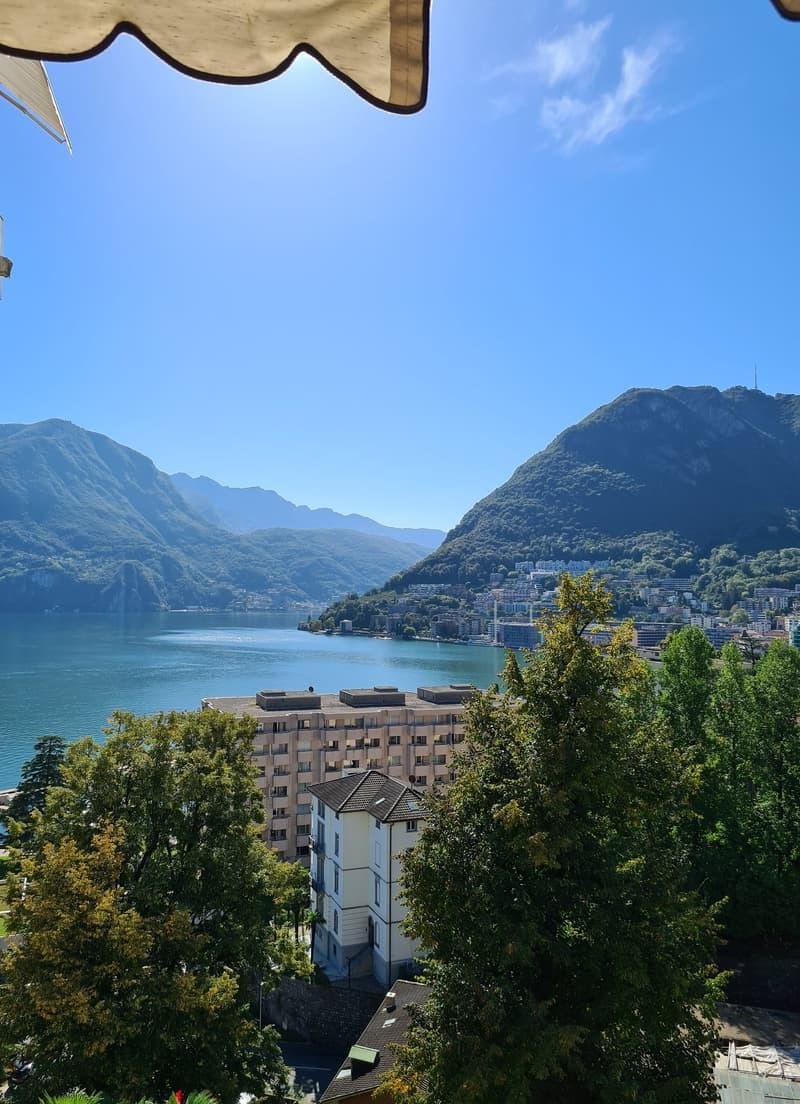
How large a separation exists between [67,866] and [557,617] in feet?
19.7

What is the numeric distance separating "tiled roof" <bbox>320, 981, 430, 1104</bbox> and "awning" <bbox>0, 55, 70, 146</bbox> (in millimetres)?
10596

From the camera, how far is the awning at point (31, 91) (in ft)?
5.57

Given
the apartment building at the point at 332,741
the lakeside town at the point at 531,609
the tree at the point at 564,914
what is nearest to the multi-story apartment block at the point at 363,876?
the apartment building at the point at 332,741

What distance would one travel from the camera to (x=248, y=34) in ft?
3.77

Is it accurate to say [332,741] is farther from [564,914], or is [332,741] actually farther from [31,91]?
[31,91]

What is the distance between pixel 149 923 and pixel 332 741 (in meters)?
18.0

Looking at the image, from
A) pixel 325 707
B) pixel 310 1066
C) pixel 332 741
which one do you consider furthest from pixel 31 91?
pixel 325 707

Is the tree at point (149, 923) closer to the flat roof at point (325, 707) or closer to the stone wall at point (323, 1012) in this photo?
the stone wall at point (323, 1012)

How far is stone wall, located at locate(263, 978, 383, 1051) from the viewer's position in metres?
13.9

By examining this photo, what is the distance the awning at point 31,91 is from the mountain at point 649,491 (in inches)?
5464

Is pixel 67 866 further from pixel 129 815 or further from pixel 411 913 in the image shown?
pixel 411 913

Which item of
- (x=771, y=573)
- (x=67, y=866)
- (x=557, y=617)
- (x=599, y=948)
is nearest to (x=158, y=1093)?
(x=67, y=866)

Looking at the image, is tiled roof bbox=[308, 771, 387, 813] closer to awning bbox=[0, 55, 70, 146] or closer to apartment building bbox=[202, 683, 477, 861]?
apartment building bbox=[202, 683, 477, 861]

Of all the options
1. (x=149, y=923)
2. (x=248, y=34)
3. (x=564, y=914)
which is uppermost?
(x=248, y=34)
